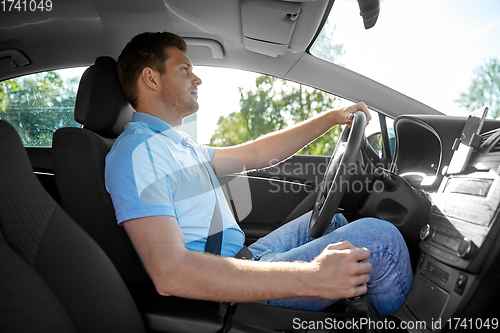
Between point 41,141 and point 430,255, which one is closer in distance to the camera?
point 430,255

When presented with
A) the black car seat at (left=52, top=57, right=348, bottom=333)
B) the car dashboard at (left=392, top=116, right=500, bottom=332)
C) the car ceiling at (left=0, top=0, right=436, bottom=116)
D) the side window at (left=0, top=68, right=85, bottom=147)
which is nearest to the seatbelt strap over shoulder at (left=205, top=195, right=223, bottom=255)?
the black car seat at (left=52, top=57, right=348, bottom=333)

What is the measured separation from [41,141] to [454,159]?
6.78 ft

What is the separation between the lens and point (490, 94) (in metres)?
1.83

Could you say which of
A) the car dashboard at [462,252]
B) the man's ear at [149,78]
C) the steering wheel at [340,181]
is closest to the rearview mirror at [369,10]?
the steering wheel at [340,181]

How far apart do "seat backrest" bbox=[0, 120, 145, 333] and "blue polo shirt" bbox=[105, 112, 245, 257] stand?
0.47 feet

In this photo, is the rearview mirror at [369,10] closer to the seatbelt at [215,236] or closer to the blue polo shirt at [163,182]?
the blue polo shirt at [163,182]

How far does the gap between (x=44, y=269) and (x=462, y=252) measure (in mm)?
949

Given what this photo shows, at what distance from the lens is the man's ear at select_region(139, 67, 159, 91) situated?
1.35m

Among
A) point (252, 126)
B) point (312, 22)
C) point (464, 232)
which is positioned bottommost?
point (252, 126)

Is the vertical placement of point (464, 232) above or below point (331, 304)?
above

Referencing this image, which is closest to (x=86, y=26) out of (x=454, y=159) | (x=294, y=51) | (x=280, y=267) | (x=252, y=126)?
(x=294, y=51)

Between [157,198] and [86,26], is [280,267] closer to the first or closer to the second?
[157,198]

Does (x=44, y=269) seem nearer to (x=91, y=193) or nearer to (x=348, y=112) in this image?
(x=91, y=193)

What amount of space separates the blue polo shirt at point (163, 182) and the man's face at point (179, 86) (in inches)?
5.6
